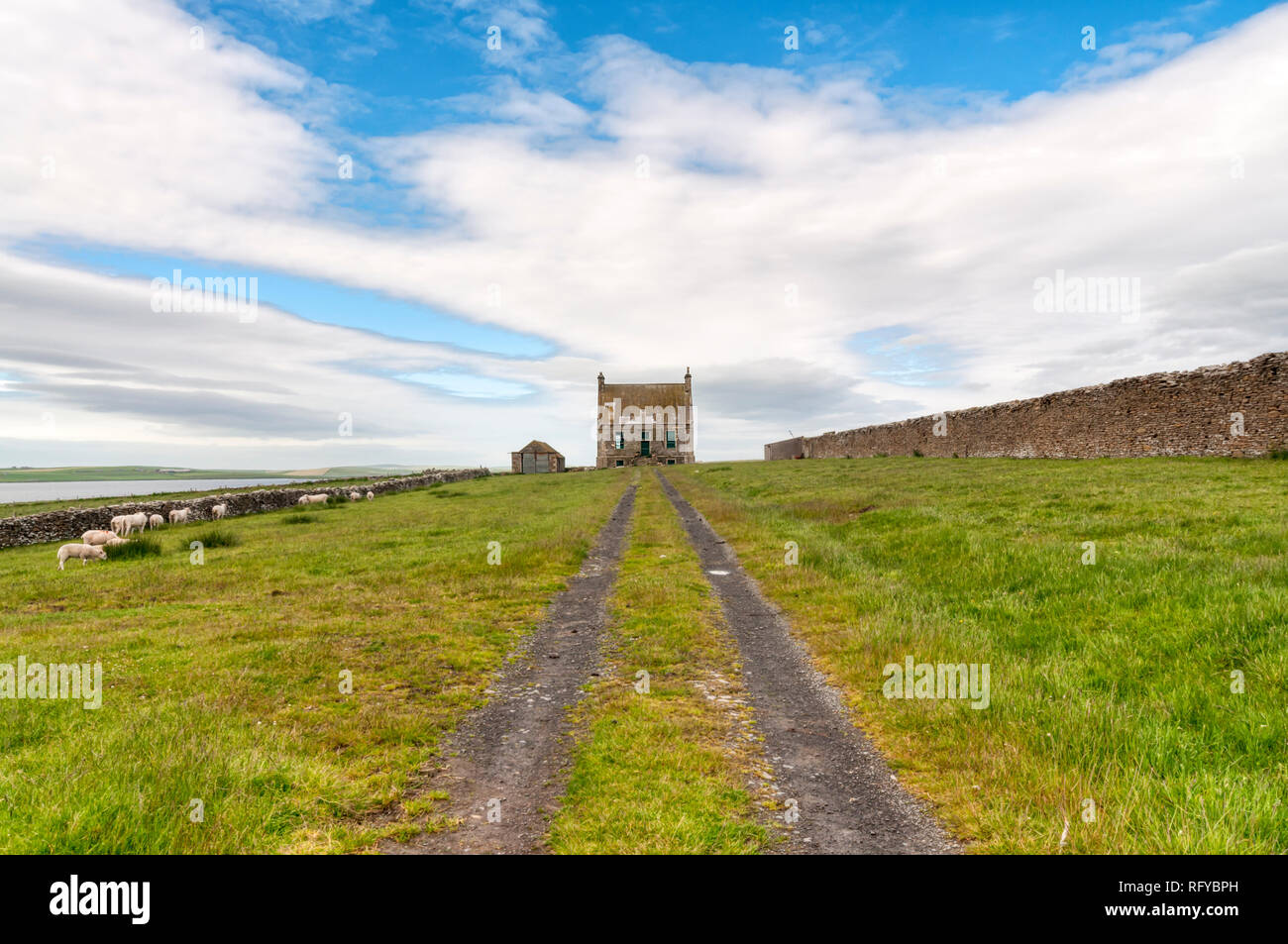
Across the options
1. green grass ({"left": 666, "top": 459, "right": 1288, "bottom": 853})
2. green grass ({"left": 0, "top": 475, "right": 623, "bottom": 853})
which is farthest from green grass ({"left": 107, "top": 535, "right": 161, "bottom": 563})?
green grass ({"left": 666, "top": 459, "right": 1288, "bottom": 853})

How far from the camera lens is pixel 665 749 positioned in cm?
566

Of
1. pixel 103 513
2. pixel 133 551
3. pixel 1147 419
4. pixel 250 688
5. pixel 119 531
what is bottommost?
pixel 250 688

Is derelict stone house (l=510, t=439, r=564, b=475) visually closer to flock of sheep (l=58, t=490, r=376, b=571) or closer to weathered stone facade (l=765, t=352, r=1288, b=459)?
flock of sheep (l=58, t=490, r=376, b=571)

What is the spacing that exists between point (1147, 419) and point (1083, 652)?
96.7ft

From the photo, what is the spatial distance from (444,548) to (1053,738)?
54.6ft

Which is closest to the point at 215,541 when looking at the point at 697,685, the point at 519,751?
the point at 519,751

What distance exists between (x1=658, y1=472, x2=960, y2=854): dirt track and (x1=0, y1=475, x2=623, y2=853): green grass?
3.17 m

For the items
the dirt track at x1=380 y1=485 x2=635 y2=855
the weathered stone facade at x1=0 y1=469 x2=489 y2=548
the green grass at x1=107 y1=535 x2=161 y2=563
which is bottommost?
the dirt track at x1=380 y1=485 x2=635 y2=855

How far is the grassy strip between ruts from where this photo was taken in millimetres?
4309

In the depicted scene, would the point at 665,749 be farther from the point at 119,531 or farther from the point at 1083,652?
the point at 119,531

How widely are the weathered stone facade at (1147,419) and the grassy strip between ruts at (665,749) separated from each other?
1058 inches

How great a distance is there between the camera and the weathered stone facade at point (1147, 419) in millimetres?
23641
